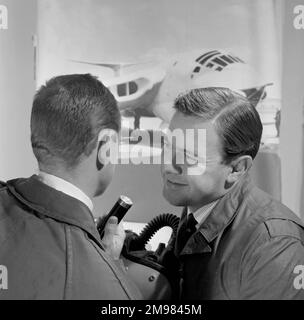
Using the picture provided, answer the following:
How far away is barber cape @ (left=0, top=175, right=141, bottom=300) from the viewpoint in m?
0.60

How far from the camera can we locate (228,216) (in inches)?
31.5

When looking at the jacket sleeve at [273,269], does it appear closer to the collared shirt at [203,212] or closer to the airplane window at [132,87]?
the collared shirt at [203,212]

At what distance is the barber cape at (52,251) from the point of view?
23.5 inches

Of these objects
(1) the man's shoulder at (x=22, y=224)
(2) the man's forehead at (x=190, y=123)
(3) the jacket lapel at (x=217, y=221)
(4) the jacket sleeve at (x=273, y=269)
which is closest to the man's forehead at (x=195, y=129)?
(2) the man's forehead at (x=190, y=123)

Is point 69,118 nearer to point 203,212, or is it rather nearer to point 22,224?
point 22,224

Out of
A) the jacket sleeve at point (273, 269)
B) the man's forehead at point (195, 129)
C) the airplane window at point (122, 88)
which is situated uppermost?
the airplane window at point (122, 88)

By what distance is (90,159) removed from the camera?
0.68 meters

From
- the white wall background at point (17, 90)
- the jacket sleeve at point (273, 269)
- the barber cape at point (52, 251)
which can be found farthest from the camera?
the white wall background at point (17, 90)

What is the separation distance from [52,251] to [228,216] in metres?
0.36

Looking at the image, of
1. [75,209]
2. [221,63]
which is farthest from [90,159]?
[221,63]

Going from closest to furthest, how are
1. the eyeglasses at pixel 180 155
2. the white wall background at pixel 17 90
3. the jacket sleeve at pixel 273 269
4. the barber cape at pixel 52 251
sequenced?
1. the barber cape at pixel 52 251
2. the jacket sleeve at pixel 273 269
3. the eyeglasses at pixel 180 155
4. the white wall background at pixel 17 90

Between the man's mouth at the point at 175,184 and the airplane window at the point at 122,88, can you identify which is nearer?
Answer: the man's mouth at the point at 175,184

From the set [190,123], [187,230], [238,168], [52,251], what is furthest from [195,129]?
[52,251]

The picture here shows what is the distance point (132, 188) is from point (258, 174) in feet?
1.09
